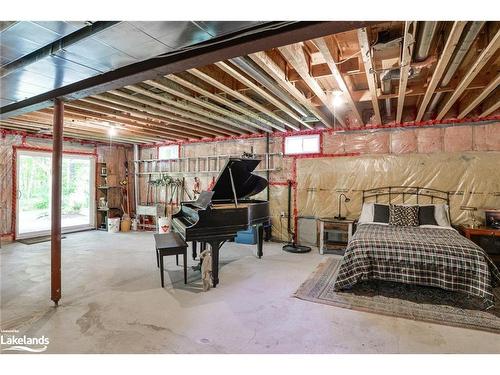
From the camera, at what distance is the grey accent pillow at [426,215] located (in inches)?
174

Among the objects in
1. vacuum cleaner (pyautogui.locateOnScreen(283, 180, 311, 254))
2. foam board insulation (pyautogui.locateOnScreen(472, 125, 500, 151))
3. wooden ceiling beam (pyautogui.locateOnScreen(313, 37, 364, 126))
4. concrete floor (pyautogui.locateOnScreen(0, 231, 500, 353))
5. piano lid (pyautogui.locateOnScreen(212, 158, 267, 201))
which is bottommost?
concrete floor (pyautogui.locateOnScreen(0, 231, 500, 353))

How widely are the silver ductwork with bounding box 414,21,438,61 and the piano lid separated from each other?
7.75 feet

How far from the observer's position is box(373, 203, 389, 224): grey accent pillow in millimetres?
4656

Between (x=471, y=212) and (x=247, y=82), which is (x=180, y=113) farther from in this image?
(x=471, y=212)

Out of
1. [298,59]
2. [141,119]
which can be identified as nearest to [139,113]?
[141,119]

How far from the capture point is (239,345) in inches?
90.0

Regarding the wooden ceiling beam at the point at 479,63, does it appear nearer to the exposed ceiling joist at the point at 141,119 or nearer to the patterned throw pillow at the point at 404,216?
the patterned throw pillow at the point at 404,216

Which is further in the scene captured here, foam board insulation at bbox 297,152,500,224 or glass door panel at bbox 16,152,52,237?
glass door panel at bbox 16,152,52,237

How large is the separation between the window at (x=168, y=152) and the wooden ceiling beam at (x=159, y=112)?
175cm

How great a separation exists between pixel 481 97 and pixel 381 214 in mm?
2140

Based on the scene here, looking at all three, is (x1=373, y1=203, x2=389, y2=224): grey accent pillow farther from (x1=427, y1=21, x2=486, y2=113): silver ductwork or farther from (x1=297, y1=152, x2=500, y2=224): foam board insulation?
(x1=427, y1=21, x2=486, y2=113): silver ductwork

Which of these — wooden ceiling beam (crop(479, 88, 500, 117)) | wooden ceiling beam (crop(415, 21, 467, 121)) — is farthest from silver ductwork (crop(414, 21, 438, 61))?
wooden ceiling beam (crop(479, 88, 500, 117))
